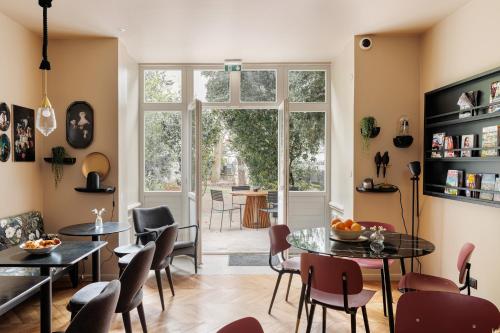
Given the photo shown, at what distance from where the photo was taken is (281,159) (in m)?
4.76

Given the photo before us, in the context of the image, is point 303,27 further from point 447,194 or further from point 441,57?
point 447,194

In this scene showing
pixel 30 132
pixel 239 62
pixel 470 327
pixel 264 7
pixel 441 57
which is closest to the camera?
pixel 470 327

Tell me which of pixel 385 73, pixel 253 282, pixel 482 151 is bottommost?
pixel 253 282

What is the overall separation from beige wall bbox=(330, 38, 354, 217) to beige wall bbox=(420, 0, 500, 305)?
0.83 m

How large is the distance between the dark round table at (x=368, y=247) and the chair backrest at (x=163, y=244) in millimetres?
1132

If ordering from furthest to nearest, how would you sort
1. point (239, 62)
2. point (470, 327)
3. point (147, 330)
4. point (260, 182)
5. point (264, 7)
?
point (260, 182) → point (239, 62) → point (264, 7) → point (147, 330) → point (470, 327)

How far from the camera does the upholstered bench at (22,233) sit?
3115 millimetres

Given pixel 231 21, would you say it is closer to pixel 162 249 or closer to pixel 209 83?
pixel 209 83

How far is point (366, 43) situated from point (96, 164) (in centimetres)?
355

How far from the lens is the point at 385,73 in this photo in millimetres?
4047

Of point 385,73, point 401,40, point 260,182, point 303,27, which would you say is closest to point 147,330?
point 303,27

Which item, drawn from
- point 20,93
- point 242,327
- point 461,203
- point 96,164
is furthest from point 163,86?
point 242,327

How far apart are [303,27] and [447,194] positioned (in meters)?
2.32

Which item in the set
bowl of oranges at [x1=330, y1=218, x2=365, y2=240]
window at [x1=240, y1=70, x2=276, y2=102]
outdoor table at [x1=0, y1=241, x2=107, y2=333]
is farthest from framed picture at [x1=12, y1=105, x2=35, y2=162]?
bowl of oranges at [x1=330, y1=218, x2=365, y2=240]
